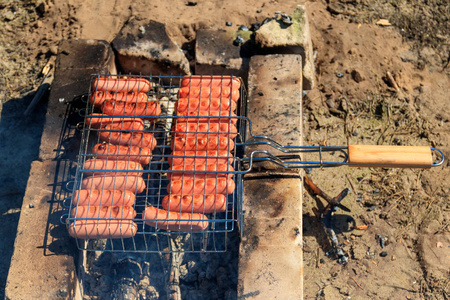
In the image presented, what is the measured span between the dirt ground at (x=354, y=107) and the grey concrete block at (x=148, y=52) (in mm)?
616

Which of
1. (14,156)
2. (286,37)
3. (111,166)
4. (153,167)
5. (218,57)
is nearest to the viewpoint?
(111,166)

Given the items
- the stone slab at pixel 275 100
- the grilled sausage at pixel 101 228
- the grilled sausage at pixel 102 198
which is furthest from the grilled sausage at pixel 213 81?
the grilled sausage at pixel 101 228

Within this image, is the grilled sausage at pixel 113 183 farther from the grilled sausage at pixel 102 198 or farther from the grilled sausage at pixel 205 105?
A: the grilled sausage at pixel 205 105

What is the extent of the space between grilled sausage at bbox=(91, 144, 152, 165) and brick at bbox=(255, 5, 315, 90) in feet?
7.69

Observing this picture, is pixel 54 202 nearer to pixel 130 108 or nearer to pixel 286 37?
pixel 130 108

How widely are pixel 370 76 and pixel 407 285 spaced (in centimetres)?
320

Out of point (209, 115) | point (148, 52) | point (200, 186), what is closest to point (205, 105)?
point (209, 115)

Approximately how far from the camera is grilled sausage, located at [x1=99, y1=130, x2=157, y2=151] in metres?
5.54

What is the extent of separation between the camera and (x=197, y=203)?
16.6 feet

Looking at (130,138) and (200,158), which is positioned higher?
(130,138)

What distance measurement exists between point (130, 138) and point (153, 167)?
869mm

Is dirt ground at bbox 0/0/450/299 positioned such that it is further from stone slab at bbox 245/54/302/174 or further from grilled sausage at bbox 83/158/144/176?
grilled sausage at bbox 83/158/144/176

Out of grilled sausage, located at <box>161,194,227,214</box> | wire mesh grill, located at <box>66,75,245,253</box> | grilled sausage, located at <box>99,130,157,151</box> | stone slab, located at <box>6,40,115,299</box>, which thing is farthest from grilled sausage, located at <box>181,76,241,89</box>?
grilled sausage, located at <box>161,194,227,214</box>

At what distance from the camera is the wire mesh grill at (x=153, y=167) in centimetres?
508
